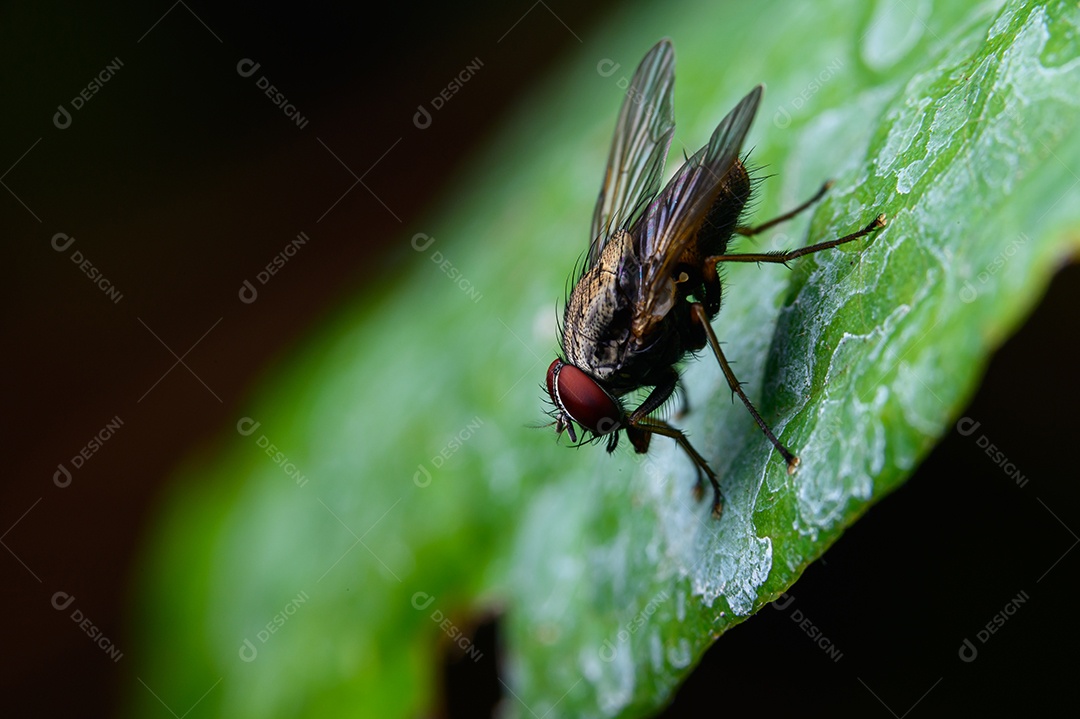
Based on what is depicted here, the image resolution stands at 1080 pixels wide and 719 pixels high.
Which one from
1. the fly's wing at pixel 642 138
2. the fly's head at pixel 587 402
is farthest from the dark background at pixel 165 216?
the fly's head at pixel 587 402

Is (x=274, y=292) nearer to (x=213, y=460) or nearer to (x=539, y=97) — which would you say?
(x=213, y=460)

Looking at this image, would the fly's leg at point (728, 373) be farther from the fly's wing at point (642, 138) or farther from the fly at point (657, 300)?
the fly's wing at point (642, 138)

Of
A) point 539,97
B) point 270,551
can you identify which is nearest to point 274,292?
point 539,97

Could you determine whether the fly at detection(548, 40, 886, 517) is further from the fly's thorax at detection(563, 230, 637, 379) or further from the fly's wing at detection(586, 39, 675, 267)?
the fly's wing at detection(586, 39, 675, 267)

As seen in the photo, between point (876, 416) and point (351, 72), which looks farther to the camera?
point (351, 72)

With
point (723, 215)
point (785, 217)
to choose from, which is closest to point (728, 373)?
point (723, 215)

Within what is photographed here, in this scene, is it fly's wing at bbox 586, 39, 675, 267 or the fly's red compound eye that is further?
fly's wing at bbox 586, 39, 675, 267

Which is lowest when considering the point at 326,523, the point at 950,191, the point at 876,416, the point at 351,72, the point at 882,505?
the point at 882,505

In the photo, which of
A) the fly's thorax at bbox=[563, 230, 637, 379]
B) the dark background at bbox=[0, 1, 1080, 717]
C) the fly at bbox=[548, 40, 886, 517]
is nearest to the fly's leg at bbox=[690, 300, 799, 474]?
the fly at bbox=[548, 40, 886, 517]
